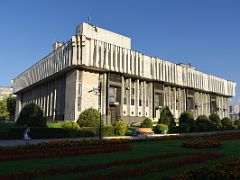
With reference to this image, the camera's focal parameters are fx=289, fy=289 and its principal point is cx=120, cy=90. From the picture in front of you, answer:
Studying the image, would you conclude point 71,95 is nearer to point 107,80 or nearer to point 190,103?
point 107,80

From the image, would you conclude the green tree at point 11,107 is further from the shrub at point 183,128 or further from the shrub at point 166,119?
the shrub at point 183,128

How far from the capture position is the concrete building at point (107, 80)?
48.7 metres

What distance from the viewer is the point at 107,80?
5175cm

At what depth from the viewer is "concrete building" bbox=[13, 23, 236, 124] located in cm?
4869

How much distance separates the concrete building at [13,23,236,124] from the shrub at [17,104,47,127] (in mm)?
8925

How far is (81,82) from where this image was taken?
161 ft

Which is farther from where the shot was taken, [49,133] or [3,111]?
[3,111]

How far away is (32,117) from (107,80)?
21.7 metres

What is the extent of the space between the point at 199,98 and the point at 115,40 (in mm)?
31580

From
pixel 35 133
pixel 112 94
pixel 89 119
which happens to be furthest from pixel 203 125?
pixel 35 133

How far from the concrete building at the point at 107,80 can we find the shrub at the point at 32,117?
351 inches

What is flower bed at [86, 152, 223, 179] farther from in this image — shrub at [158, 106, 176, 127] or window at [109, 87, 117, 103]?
window at [109, 87, 117, 103]

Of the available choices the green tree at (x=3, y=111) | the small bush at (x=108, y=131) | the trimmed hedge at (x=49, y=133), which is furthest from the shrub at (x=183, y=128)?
the green tree at (x=3, y=111)

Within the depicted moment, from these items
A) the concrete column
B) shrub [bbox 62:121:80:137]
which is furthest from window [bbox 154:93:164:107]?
shrub [bbox 62:121:80:137]
